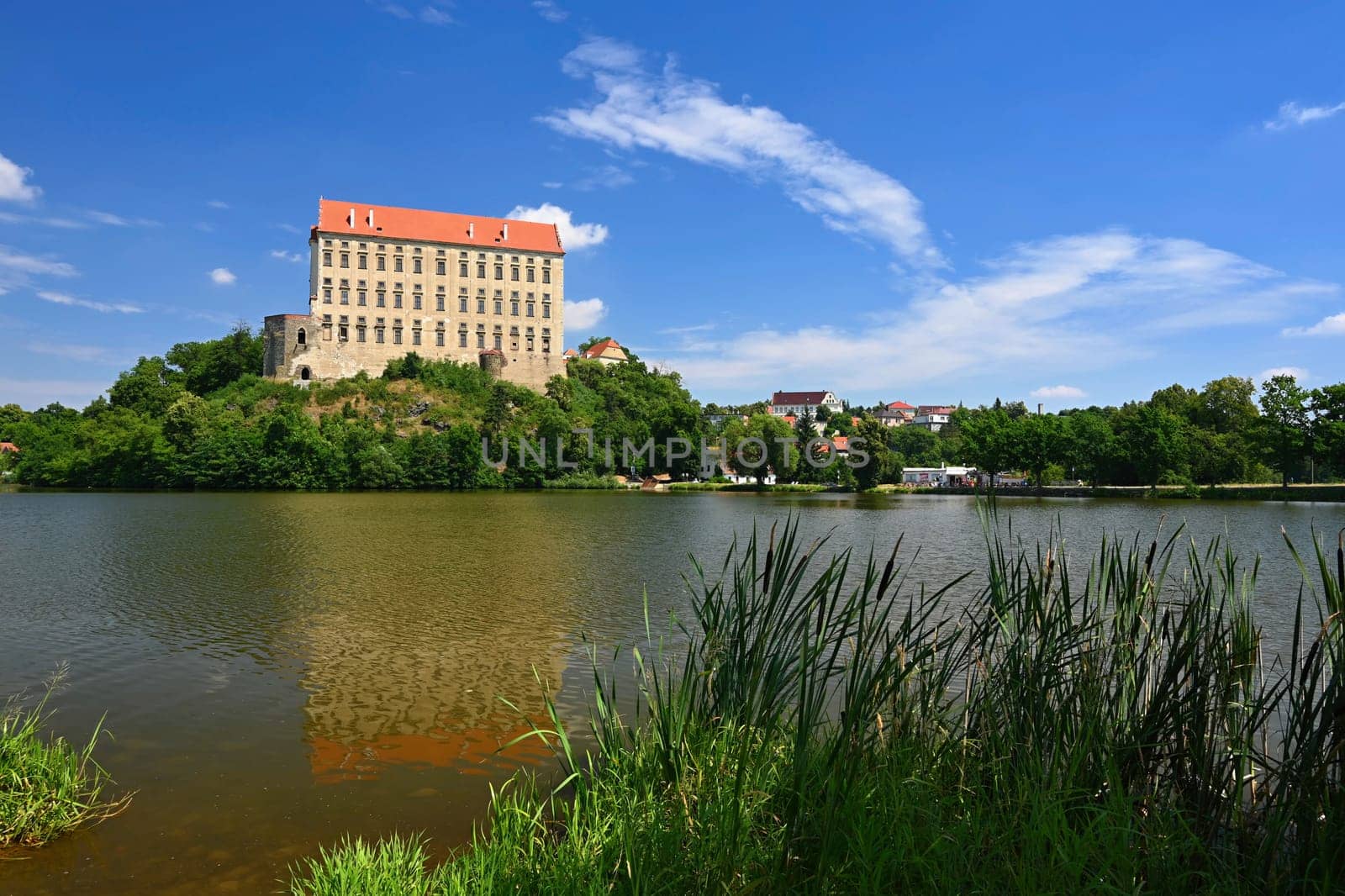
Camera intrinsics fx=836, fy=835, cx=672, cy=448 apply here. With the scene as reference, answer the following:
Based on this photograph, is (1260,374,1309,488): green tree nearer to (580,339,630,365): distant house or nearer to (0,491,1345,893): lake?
(0,491,1345,893): lake

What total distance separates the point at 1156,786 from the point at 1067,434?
74.7 m

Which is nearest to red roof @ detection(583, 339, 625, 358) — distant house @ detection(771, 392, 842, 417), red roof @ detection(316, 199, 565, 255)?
red roof @ detection(316, 199, 565, 255)

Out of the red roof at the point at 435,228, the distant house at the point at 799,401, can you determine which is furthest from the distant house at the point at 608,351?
the distant house at the point at 799,401

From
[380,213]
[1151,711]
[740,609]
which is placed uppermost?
[380,213]

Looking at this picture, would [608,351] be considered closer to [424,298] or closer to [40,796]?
[424,298]

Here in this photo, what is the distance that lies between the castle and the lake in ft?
158

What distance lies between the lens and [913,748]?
467cm

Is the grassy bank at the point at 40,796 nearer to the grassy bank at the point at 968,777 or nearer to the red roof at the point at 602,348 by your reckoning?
the grassy bank at the point at 968,777

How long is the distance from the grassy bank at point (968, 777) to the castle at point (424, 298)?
255 ft

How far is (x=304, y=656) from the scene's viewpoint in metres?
11.1

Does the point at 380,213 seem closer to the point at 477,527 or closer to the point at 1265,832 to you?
the point at 477,527

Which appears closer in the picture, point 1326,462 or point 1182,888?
point 1182,888

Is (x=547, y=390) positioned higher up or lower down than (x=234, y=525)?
higher up

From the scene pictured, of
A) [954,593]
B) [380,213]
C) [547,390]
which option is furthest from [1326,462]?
[380,213]
